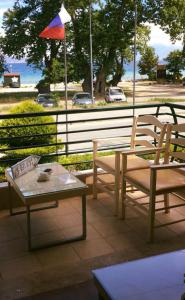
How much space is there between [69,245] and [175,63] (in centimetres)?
3355

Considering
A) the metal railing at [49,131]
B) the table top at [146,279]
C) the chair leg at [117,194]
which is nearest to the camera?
the table top at [146,279]

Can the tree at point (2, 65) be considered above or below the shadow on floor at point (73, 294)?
above

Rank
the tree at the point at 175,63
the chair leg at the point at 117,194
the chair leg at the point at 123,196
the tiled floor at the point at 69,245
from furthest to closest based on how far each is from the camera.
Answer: the tree at the point at 175,63
the chair leg at the point at 117,194
the chair leg at the point at 123,196
the tiled floor at the point at 69,245

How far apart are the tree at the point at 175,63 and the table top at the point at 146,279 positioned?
110 feet

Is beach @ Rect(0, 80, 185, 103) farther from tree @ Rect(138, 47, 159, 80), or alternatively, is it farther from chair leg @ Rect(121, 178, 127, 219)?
chair leg @ Rect(121, 178, 127, 219)

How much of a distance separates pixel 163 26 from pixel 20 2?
9844mm

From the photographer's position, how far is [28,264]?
100 inches

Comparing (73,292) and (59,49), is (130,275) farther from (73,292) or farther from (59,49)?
(59,49)

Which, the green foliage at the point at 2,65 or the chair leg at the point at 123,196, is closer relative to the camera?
the chair leg at the point at 123,196

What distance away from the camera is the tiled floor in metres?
2.35

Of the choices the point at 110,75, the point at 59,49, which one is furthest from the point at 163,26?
the point at 59,49

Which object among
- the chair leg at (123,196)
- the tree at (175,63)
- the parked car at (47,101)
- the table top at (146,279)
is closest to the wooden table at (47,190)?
the chair leg at (123,196)

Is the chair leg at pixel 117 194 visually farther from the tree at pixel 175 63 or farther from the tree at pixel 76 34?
the tree at pixel 175 63

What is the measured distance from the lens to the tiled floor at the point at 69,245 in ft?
7.70
